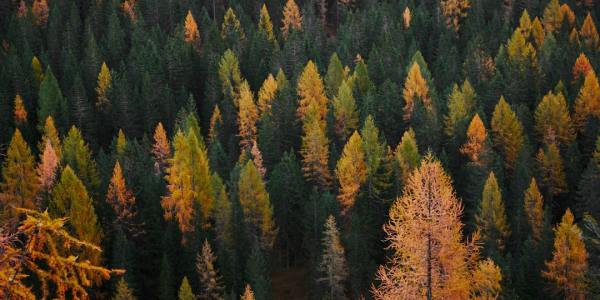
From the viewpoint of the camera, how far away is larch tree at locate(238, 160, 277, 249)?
182 feet

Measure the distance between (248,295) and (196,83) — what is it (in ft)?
204

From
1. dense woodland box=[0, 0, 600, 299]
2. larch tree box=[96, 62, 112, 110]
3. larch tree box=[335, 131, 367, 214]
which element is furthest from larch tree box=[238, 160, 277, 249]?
larch tree box=[96, 62, 112, 110]

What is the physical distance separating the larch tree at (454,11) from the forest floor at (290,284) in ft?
215

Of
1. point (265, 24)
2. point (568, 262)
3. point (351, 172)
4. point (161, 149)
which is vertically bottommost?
point (568, 262)

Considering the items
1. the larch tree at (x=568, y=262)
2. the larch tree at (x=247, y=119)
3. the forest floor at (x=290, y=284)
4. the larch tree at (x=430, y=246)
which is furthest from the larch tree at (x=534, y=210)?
the larch tree at (x=430, y=246)

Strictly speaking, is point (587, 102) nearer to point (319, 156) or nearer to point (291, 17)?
point (319, 156)

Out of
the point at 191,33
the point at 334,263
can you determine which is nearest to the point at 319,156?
the point at 334,263

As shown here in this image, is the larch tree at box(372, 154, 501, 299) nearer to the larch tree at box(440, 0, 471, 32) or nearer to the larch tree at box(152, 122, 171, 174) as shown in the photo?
the larch tree at box(152, 122, 171, 174)

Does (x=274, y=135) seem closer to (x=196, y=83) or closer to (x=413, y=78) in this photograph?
(x=413, y=78)

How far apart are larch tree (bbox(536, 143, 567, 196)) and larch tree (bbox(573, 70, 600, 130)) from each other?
1238cm

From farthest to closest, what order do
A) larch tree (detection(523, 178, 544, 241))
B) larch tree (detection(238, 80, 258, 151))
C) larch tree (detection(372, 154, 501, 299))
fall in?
larch tree (detection(238, 80, 258, 151))
larch tree (detection(523, 178, 544, 241))
larch tree (detection(372, 154, 501, 299))

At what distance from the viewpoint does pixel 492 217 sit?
5119cm

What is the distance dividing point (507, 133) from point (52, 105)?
53.8 meters

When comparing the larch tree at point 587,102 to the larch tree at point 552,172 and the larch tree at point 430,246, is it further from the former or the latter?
the larch tree at point 430,246
